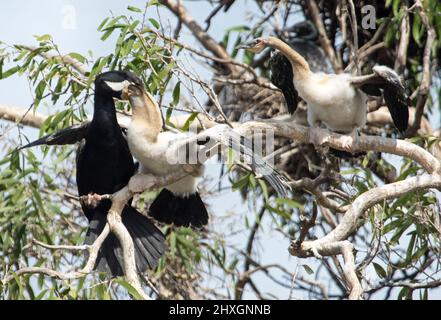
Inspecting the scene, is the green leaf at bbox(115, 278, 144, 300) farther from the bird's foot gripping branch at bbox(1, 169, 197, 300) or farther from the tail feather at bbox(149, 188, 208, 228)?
the tail feather at bbox(149, 188, 208, 228)

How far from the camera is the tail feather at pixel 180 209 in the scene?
204 inches

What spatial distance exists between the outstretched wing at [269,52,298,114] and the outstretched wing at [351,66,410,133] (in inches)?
16.8

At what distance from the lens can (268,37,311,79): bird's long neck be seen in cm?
509

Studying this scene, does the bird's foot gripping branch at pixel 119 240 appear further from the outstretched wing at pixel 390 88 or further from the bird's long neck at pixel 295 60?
the outstretched wing at pixel 390 88

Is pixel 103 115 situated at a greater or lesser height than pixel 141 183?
greater

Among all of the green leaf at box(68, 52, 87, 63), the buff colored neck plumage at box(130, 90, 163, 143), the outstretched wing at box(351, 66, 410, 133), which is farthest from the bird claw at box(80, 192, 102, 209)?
the outstretched wing at box(351, 66, 410, 133)

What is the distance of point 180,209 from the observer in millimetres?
5199

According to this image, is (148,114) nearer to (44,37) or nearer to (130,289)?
(44,37)

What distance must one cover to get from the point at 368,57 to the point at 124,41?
262 cm

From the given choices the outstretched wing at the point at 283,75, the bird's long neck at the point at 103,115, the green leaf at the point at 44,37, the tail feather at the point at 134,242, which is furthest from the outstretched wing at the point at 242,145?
the green leaf at the point at 44,37

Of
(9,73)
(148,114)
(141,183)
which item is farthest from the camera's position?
(9,73)

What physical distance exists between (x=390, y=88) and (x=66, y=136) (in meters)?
1.47

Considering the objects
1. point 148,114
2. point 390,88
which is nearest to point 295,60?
point 390,88
